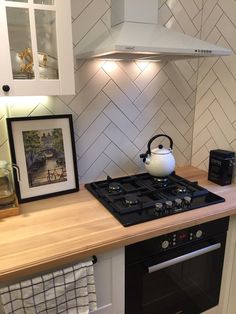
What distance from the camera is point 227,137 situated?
164 cm

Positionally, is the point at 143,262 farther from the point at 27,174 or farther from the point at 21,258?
the point at 27,174

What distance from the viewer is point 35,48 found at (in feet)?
3.41

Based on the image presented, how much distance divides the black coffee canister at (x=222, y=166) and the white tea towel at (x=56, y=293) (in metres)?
0.96

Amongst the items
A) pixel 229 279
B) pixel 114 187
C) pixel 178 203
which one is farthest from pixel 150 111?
pixel 229 279

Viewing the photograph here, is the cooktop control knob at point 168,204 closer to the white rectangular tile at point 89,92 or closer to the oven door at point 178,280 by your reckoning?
the oven door at point 178,280

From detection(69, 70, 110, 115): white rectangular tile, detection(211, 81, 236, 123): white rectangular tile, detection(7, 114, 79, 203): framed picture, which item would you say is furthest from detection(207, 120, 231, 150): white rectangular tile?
detection(7, 114, 79, 203): framed picture

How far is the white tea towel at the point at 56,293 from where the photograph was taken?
92cm

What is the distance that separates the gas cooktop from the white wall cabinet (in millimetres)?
597

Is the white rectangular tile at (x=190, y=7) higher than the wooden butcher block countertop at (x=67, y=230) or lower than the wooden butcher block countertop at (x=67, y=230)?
higher

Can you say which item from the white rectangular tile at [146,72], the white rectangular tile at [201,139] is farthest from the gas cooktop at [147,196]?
the white rectangular tile at [146,72]

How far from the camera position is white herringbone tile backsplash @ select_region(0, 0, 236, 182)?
56.7 inches

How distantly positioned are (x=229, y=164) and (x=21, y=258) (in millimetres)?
1235

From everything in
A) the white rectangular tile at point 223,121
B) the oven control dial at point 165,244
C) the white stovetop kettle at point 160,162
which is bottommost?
the oven control dial at point 165,244

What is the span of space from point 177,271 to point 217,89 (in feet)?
3.69
